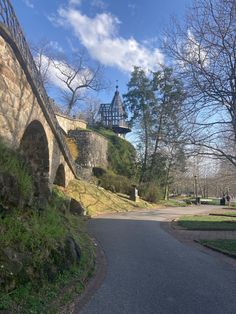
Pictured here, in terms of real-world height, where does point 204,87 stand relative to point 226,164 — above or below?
above

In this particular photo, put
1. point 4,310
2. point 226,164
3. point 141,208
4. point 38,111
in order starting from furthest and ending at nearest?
point 141,208 < point 226,164 < point 38,111 < point 4,310

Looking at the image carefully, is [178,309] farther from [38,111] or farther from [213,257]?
[38,111]

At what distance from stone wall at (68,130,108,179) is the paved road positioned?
2775 centimetres

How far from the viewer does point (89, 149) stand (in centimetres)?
3988

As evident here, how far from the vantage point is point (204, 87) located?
1214cm

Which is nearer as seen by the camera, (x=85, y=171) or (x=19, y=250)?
(x=19, y=250)

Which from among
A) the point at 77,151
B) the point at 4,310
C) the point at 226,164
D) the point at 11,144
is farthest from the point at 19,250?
the point at 77,151

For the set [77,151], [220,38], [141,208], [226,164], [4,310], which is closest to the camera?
[4,310]

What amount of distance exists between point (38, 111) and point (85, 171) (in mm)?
17410

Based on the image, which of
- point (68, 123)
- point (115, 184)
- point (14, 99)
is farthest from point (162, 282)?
point (68, 123)

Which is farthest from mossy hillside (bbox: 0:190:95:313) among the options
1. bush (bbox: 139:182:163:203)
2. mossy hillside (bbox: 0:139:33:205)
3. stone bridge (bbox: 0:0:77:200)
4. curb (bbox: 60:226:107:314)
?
bush (bbox: 139:182:163:203)

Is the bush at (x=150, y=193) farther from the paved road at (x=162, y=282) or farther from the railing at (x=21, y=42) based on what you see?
the paved road at (x=162, y=282)

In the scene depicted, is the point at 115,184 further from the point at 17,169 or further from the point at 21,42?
the point at 17,169

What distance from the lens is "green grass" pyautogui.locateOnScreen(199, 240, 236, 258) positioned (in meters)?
10.4
